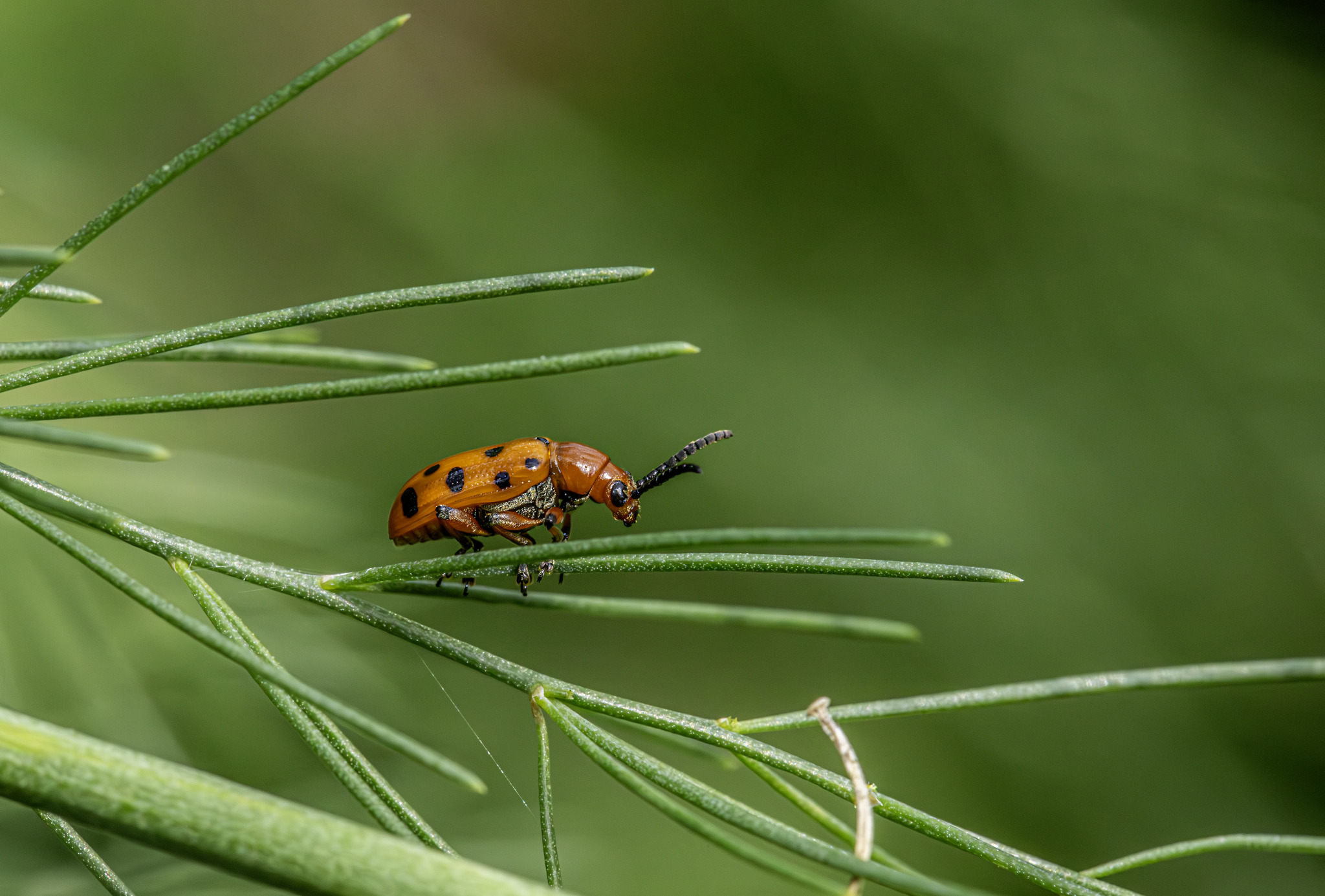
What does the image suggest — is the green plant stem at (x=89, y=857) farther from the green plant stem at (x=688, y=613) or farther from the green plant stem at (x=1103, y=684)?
the green plant stem at (x=1103, y=684)

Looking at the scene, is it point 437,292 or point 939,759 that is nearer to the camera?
point 437,292

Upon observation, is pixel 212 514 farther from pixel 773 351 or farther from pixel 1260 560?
pixel 1260 560

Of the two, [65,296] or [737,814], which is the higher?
[65,296]

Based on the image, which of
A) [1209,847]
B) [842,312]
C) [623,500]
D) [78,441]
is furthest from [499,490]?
[842,312]

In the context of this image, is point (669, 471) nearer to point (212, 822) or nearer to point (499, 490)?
point (499, 490)

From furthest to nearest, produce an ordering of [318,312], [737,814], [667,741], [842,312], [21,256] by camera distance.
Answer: [842,312], [21,256], [667,741], [318,312], [737,814]

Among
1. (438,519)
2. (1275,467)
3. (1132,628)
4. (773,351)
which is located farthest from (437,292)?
(1275,467)

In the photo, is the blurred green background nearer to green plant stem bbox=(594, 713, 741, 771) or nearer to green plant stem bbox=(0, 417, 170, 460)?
green plant stem bbox=(594, 713, 741, 771)
